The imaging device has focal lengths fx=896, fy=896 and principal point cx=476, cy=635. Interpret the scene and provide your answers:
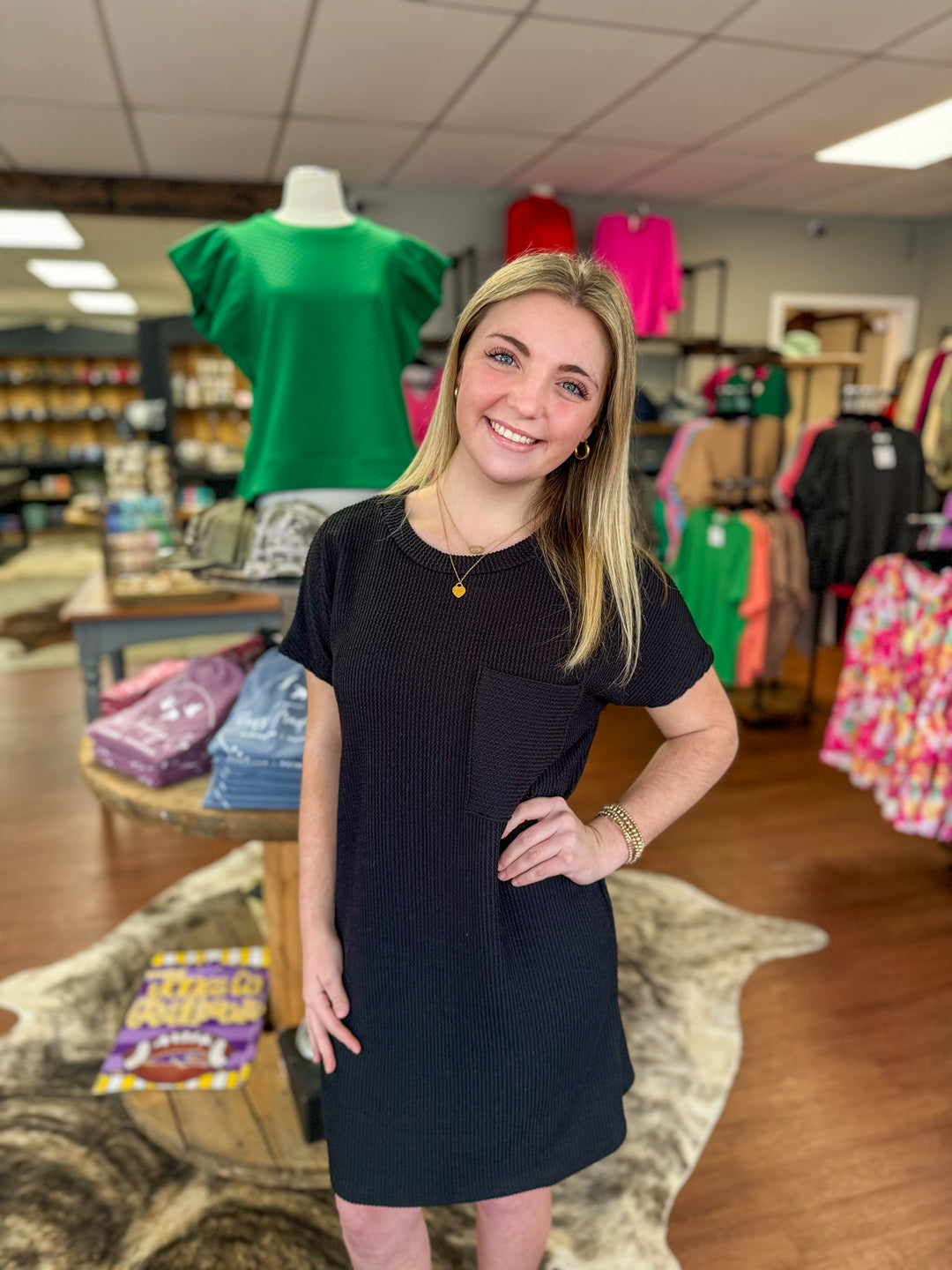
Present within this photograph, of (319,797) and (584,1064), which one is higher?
(319,797)

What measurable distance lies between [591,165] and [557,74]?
1442mm

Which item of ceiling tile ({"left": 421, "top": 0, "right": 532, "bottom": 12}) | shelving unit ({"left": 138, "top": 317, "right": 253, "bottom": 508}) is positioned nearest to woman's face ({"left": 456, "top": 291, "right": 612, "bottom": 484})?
ceiling tile ({"left": 421, "top": 0, "right": 532, "bottom": 12})

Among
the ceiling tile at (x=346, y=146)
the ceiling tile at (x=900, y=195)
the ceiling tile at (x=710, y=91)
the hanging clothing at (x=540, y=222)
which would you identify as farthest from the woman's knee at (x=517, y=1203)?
the ceiling tile at (x=900, y=195)

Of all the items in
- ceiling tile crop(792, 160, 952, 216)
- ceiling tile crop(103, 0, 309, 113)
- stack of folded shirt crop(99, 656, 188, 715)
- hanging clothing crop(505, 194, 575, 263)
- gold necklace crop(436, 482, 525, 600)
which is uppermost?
ceiling tile crop(792, 160, 952, 216)

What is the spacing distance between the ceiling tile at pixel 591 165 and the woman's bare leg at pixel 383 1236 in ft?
15.6

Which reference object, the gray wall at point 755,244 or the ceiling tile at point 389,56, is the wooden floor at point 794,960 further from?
the gray wall at point 755,244

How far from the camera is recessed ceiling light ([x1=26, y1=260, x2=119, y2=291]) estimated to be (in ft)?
28.1

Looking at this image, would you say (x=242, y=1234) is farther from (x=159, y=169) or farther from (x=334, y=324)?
(x=159, y=169)

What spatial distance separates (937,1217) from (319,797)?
60.6 inches

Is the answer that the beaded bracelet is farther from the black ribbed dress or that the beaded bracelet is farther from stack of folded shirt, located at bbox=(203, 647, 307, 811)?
stack of folded shirt, located at bbox=(203, 647, 307, 811)

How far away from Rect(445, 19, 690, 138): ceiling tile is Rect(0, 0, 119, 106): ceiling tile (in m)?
1.49

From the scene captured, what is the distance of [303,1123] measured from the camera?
1.81 m

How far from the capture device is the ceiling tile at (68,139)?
4.11m

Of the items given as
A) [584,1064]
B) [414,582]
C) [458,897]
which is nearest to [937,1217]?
[584,1064]
